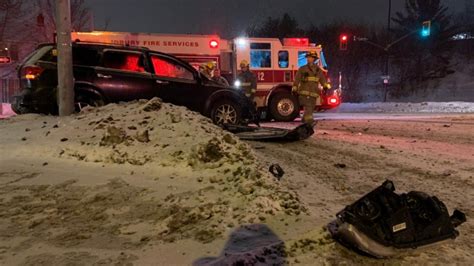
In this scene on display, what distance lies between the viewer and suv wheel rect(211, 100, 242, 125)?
1027cm

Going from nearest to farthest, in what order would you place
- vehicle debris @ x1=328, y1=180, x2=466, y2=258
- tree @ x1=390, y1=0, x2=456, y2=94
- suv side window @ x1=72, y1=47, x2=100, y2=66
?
vehicle debris @ x1=328, y1=180, x2=466, y2=258 < suv side window @ x1=72, y1=47, x2=100, y2=66 < tree @ x1=390, y1=0, x2=456, y2=94

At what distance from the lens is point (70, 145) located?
6.23 meters

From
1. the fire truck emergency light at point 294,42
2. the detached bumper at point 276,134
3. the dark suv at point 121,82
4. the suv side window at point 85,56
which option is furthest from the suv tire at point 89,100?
the fire truck emergency light at point 294,42

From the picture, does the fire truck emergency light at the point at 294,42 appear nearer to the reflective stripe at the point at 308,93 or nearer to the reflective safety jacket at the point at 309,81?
the reflective safety jacket at the point at 309,81

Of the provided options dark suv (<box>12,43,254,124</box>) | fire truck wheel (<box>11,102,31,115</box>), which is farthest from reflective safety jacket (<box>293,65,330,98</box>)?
fire truck wheel (<box>11,102,31,115</box>)

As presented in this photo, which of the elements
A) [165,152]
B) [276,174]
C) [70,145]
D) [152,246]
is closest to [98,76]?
[70,145]

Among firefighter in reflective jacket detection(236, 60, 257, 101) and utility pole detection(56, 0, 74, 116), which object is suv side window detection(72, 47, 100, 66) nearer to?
utility pole detection(56, 0, 74, 116)

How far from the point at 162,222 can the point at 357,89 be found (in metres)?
50.4

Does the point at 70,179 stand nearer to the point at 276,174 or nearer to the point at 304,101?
the point at 276,174

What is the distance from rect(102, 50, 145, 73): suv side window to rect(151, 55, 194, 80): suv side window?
277 millimetres

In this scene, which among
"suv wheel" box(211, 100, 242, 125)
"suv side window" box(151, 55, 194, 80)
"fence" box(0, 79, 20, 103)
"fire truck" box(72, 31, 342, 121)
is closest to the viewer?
"suv side window" box(151, 55, 194, 80)

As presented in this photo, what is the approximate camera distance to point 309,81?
34.1ft

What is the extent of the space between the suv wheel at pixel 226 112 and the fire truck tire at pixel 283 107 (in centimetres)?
548

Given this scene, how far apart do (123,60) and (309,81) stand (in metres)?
3.83
